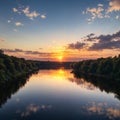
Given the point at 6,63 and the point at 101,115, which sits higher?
the point at 6,63

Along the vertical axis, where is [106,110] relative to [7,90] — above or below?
below

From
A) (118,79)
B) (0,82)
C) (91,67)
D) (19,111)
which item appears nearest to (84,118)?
(19,111)

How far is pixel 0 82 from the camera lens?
75.0m

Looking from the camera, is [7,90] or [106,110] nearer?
[106,110]

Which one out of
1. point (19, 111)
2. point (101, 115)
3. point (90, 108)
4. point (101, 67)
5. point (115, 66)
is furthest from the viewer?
point (101, 67)

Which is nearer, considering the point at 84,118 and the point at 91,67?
the point at 84,118

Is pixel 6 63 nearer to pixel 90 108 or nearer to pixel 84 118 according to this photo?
pixel 90 108

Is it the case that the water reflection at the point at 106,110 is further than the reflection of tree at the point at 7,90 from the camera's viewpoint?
No

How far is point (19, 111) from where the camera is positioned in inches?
1535

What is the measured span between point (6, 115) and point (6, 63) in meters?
71.2

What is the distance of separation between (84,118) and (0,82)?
48470 mm

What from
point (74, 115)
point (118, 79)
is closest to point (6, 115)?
point (74, 115)

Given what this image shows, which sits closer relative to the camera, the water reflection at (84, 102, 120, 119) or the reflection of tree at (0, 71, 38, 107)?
the water reflection at (84, 102, 120, 119)

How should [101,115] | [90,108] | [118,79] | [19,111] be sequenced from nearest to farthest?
[101,115] < [19,111] < [90,108] < [118,79]
